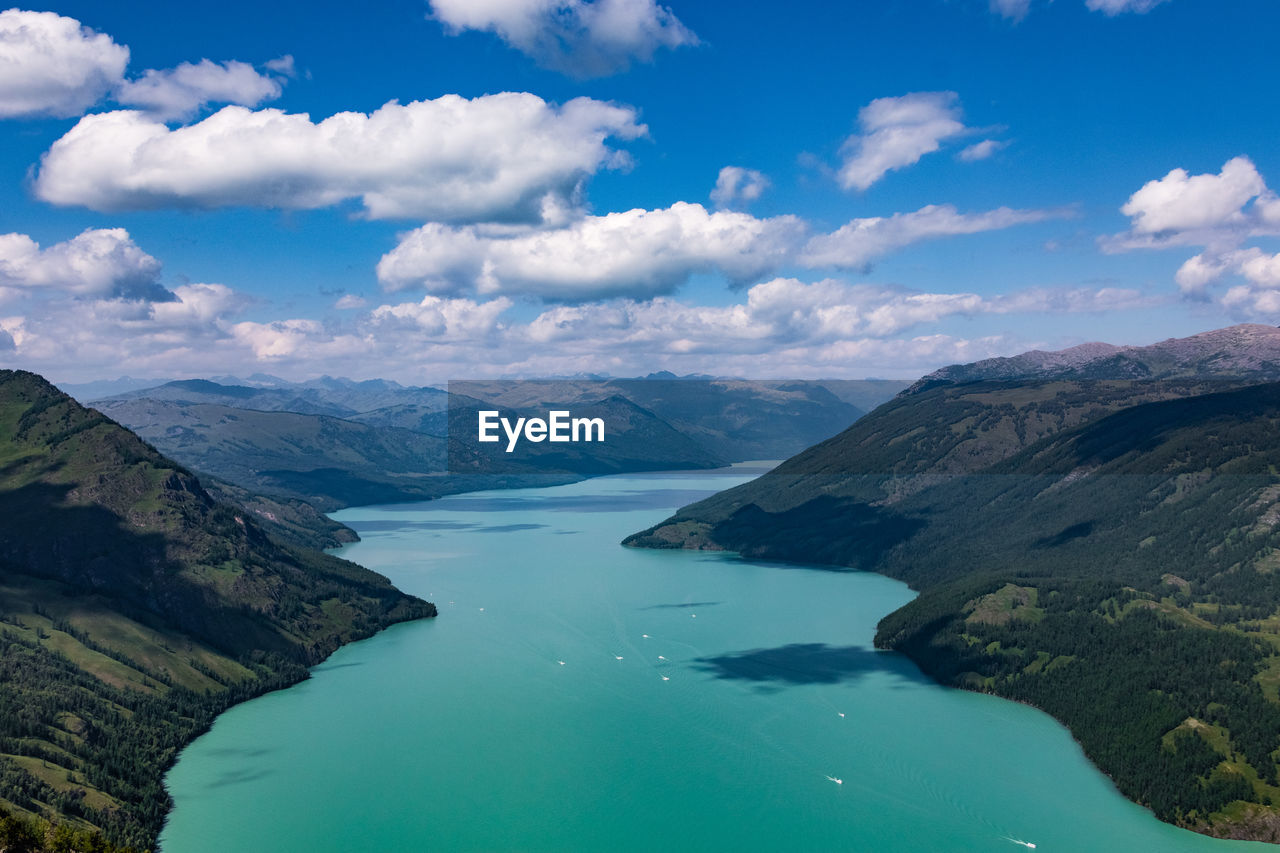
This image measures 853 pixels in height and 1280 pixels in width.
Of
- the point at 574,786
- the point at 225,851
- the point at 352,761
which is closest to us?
the point at 225,851

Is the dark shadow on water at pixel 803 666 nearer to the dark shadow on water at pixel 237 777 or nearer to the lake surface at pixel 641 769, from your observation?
the lake surface at pixel 641 769

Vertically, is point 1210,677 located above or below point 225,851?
above

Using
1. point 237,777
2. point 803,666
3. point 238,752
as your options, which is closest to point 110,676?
point 238,752

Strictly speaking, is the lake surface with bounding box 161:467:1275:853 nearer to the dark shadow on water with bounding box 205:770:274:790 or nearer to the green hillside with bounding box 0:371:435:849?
the dark shadow on water with bounding box 205:770:274:790

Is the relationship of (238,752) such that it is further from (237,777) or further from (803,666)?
(803,666)

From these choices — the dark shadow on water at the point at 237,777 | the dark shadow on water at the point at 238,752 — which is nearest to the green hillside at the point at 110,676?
the dark shadow on water at the point at 238,752

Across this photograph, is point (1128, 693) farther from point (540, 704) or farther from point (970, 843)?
point (540, 704)

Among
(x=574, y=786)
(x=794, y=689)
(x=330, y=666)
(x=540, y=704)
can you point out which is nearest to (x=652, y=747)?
(x=574, y=786)

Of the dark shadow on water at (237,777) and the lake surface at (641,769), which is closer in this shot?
the lake surface at (641,769)
